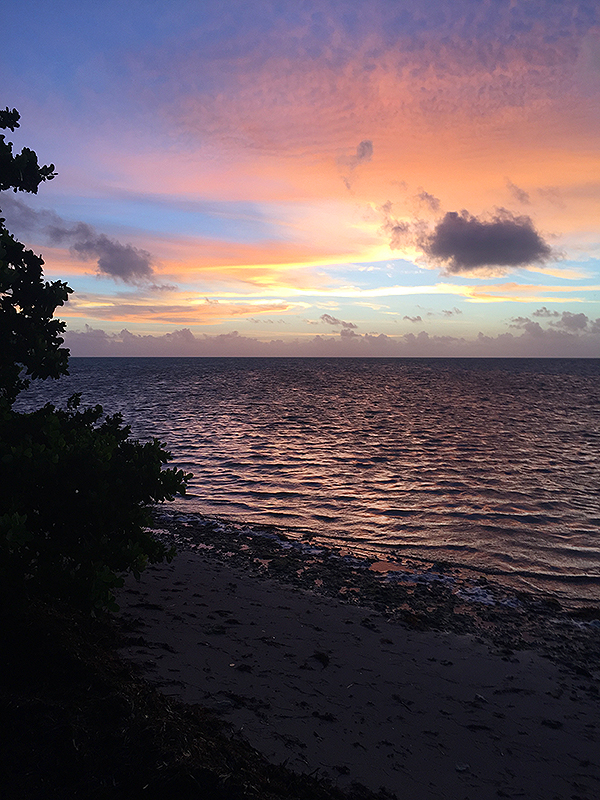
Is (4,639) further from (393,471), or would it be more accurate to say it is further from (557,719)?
(393,471)

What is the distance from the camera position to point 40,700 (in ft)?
17.6

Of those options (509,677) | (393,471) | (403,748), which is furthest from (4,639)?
(393,471)

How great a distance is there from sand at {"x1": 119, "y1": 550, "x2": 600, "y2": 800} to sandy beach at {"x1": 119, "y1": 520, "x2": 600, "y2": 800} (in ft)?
0.08

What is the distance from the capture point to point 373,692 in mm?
8555

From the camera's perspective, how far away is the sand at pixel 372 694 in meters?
6.88

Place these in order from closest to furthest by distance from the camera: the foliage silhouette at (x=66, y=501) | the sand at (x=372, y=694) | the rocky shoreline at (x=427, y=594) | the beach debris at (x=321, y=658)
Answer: the foliage silhouette at (x=66, y=501)
the sand at (x=372, y=694)
the beach debris at (x=321, y=658)
the rocky shoreline at (x=427, y=594)

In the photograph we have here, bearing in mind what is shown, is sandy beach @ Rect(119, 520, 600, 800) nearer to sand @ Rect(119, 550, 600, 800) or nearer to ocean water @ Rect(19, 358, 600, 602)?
sand @ Rect(119, 550, 600, 800)

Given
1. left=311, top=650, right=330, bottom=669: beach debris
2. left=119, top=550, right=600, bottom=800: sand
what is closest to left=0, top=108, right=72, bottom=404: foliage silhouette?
left=119, top=550, right=600, bottom=800: sand

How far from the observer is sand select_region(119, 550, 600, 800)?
688 centimetres

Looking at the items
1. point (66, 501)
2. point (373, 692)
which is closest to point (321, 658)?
point (373, 692)

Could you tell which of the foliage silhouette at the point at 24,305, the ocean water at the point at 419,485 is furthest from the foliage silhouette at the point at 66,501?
the ocean water at the point at 419,485

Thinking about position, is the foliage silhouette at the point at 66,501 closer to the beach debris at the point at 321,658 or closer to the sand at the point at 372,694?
the sand at the point at 372,694

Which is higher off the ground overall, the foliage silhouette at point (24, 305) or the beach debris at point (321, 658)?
the foliage silhouette at point (24, 305)

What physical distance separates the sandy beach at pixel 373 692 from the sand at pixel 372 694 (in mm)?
24
